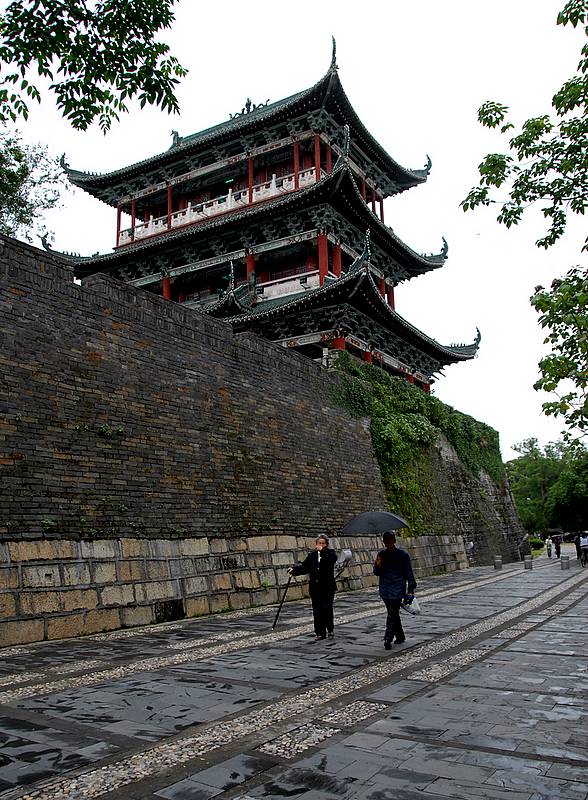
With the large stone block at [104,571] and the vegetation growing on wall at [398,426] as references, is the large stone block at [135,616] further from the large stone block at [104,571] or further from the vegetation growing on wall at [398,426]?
the vegetation growing on wall at [398,426]

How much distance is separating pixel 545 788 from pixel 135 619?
6.75 metres

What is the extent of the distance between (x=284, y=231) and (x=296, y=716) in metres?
20.8

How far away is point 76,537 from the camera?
843 cm

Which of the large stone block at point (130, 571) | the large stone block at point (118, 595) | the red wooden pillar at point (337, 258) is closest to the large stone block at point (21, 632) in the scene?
the large stone block at point (118, 595)

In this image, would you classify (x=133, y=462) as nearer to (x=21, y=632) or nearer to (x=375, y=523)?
(x=21, y=632)

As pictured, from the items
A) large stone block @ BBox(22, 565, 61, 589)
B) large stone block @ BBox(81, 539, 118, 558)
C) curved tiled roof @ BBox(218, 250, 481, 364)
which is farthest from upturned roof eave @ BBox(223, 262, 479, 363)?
large stone block @ BBox(22, 565, 61, 589)

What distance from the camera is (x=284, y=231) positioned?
23.3 meters

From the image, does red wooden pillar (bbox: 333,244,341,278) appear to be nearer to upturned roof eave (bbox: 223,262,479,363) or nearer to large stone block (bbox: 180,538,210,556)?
upturned roof eave (bbox: 223,262,479,363)

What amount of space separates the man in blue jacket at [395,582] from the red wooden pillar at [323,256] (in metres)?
15.5

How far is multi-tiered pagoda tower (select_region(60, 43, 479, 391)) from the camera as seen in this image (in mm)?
20219

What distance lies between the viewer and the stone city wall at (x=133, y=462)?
26.4 feet

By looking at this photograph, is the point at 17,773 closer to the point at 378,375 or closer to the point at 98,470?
the point at 98,470

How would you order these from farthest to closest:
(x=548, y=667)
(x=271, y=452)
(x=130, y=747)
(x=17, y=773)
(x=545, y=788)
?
(x=271, y=452) < (x=548, y=667) < (x=130, y=747) < (x=17, y=773) < (x=545, y=788)

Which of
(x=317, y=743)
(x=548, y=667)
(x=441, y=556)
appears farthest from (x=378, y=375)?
(x=317, y=743)
